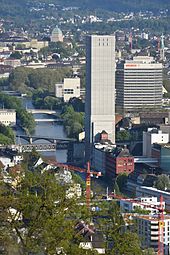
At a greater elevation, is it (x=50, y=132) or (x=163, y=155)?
(x=163, y=155)

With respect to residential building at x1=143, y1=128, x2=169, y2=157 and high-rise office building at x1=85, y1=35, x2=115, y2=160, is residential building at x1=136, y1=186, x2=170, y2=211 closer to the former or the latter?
residential building at x1=143, y1=128, x2=169, y2=157

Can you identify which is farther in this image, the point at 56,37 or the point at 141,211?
the point at 56,37

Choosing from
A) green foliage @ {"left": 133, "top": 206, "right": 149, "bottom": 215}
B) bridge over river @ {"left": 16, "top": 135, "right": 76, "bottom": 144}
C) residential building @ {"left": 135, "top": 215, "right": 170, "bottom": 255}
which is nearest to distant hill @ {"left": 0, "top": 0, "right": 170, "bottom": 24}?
bridge over river @ {"left": 16, "top": 135, "right": 76, "bottom": 144}

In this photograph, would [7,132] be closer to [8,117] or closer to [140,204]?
[8,117]

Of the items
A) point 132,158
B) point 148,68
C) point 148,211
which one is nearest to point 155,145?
point 132,158

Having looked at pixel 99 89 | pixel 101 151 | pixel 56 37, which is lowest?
pixel 56 37

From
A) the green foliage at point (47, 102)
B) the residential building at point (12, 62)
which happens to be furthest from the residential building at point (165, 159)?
the residential building at point (12, 62)

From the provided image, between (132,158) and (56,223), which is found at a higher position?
(56,223)

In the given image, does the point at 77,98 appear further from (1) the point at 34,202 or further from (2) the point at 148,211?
(1) the point at 34,202

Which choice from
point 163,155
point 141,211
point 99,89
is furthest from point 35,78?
point 141,211
